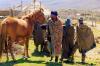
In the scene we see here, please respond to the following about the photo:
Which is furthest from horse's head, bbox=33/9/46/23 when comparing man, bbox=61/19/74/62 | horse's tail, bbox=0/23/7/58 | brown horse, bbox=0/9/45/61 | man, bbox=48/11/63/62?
horse's tail, bbox=0/23/7/58

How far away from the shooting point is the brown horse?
1753 cm

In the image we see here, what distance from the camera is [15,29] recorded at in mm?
17812

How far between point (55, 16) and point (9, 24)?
2.01 metres

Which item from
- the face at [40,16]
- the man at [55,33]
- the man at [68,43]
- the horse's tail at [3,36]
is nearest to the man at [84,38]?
the man at [68,43]

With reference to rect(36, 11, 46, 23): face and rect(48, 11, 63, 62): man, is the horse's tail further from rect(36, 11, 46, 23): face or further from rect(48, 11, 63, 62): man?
rect(36, 11, 46, 23): face

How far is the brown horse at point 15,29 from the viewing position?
17531 mm

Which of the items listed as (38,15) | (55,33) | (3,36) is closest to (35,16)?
(38,15)

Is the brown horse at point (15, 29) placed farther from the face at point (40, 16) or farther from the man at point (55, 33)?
the man at point (55, 33)

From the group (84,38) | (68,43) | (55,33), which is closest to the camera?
(55,33)

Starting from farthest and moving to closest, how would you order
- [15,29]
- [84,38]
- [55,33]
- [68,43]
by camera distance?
[68,43] < [84,38] < [15,29] < [55,33]

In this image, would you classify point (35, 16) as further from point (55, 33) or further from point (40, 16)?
point (55, 33)

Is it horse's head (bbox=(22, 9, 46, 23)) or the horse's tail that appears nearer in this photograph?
the horse's tail

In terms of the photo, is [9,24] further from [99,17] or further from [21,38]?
[99,17]

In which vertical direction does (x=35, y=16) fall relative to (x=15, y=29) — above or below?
above
